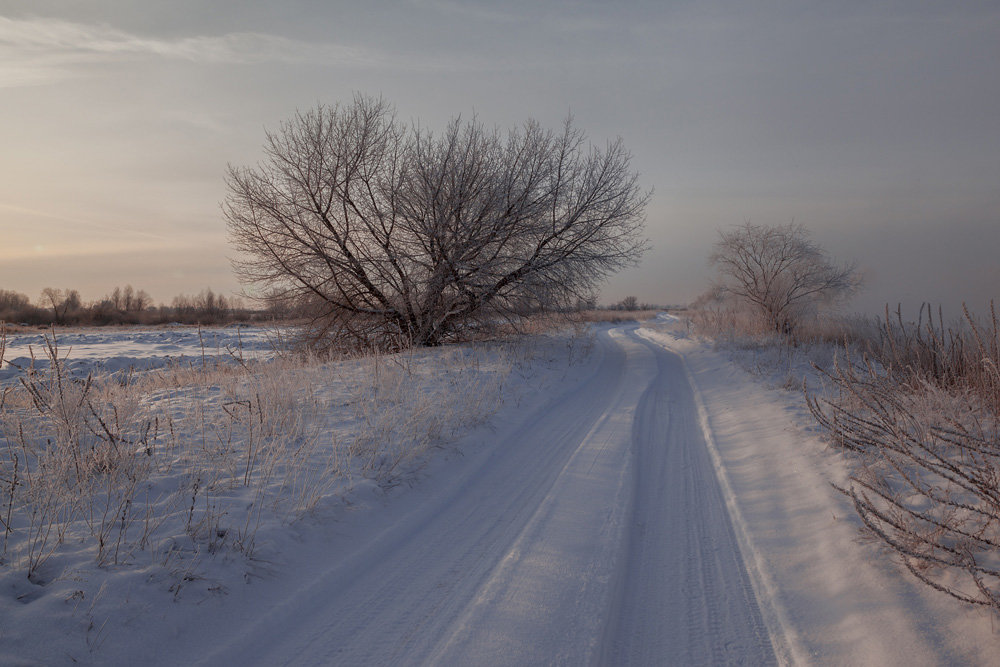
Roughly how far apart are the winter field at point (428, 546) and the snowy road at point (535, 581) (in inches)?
0.7

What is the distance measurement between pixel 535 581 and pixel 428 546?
97 centimetres

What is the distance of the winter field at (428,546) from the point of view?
2562 millimetres

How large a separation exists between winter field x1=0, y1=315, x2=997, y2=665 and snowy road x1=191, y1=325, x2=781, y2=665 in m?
0.02

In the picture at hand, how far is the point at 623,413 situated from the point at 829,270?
20.7 meters

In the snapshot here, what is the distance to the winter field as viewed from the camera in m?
2.56

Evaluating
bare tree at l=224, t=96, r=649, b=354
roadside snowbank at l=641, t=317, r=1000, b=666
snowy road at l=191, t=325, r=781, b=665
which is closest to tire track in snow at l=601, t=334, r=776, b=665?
snowy road at l=191, t=325, r=781, b=665

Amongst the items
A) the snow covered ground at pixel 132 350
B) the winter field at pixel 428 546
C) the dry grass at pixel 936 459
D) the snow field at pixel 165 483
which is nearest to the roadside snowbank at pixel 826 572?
the winter field at pixel 428 546

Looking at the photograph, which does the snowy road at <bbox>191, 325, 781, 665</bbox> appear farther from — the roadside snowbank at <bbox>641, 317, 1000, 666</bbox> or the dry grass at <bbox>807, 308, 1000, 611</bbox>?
the dry grass at <bbox>807, 308, 1000, 611</bbox>

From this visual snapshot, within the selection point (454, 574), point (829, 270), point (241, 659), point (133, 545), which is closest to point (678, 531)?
point (454, 574)

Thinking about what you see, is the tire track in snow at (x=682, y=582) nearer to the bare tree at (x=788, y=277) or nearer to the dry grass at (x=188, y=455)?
the dry grass at (x=188, y=455)

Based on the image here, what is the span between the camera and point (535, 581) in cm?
317

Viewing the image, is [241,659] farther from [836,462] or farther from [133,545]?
[836,462]

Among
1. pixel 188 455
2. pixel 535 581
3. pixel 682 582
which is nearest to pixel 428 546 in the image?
pixel 535 581

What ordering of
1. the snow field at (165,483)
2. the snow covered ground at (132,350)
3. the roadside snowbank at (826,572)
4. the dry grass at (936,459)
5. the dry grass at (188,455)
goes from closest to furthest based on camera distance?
1. the roadside snowbank at (826,572)
2. the snow field at (165,483)
3. the dry grass at (936,459)
4. the dry grass at (188,455)
5. the snow covered ground at (132,350)
